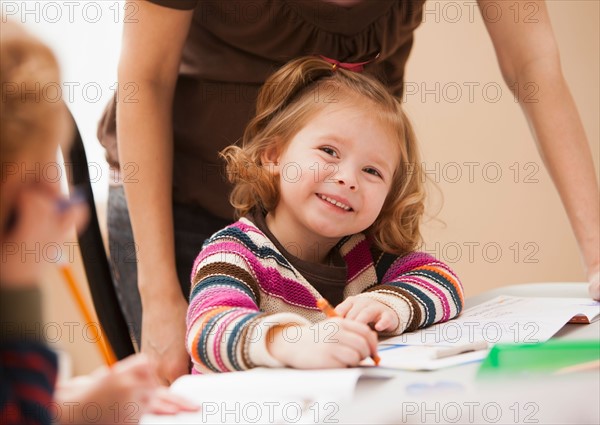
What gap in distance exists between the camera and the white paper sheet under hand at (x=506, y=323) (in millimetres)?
932

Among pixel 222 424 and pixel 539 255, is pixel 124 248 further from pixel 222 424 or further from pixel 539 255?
pixel 539 255

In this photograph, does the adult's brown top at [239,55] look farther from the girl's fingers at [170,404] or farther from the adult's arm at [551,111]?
the girl's fingers at [170,404]

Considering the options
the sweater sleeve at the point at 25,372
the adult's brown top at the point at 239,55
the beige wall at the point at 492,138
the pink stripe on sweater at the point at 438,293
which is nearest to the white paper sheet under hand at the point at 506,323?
the pink stripe on sweater at the point at 438,293

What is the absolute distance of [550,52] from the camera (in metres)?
1.39

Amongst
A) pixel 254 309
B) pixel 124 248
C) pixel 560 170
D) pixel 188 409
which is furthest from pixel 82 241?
pixel 560 170

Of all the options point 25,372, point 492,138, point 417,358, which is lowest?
point 492,138

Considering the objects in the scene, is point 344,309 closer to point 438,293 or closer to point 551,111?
point 438,293

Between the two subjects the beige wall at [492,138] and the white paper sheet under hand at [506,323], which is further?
the beige wall at [492,138]

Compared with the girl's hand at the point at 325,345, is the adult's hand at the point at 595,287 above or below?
below

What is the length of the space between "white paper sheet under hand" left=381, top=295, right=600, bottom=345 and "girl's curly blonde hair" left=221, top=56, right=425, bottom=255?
0.59 ft

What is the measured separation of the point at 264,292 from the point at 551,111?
622 millimetres

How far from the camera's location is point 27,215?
0.41m

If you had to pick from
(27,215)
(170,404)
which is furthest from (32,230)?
(170,404)

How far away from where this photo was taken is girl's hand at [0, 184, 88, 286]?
407 millimetres
